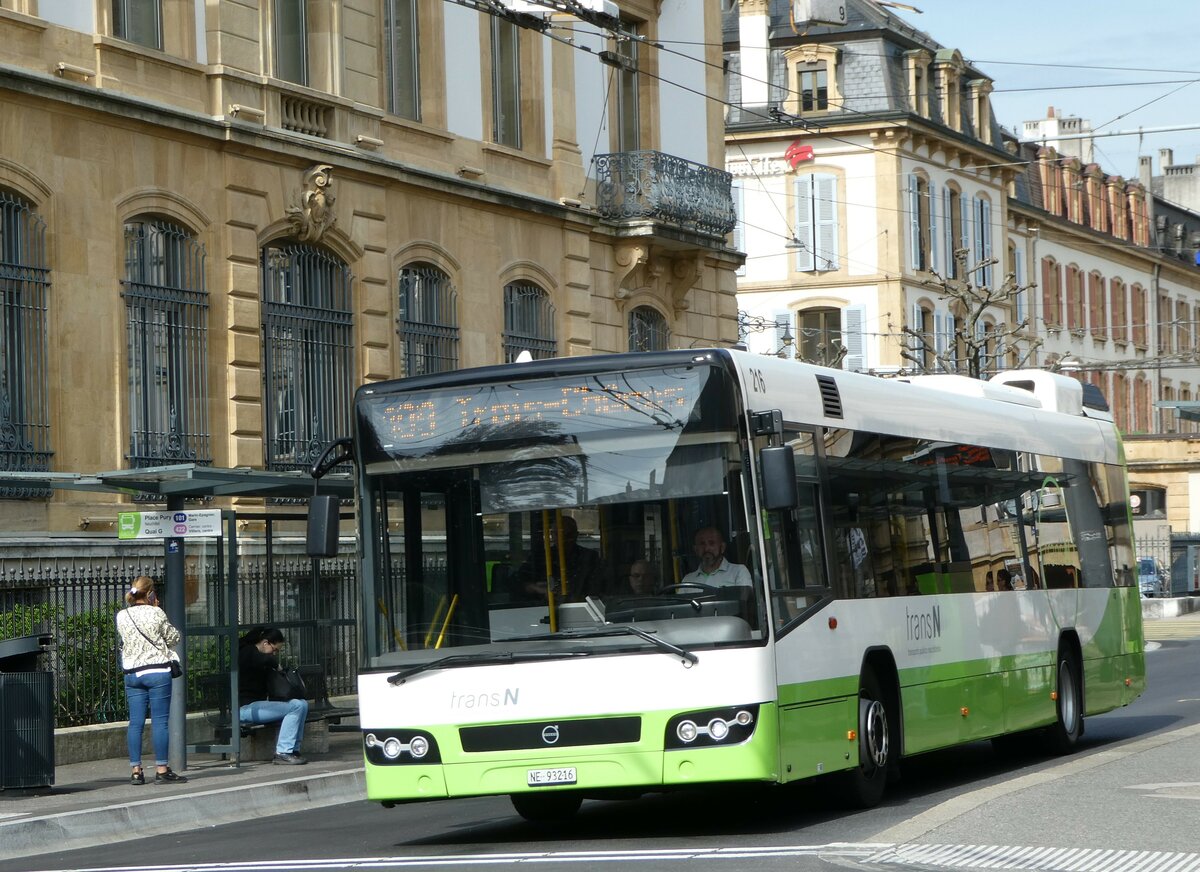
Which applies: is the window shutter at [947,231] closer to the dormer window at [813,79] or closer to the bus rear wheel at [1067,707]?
the dormer window at [813,79]

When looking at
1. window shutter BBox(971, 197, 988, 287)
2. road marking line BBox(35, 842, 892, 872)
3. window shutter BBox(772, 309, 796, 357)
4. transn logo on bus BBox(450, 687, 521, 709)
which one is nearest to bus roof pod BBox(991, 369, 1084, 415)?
transn logo on bus BBox(450, 687, 521, 709)

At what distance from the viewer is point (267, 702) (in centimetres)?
1736

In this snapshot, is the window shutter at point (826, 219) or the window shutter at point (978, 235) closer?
the window shutter at point (826, 219)

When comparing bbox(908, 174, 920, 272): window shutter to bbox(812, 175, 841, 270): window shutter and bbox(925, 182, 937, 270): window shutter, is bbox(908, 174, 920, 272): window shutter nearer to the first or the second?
bbox(925, 182, 937, 270): window shutter

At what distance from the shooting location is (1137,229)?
Answer: 74250 millimetres

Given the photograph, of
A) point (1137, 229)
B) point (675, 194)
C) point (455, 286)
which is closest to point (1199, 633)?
point (675, 194)

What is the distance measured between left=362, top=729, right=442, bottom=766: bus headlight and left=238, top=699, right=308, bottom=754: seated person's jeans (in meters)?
5.47

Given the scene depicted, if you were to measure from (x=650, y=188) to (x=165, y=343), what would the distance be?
9955 mm

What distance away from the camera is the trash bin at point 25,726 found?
14.9 m

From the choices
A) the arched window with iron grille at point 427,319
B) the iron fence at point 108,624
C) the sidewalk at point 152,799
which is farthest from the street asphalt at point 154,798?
the arched window with iron grille at point 427,319

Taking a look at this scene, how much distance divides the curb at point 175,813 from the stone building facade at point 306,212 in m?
5.76

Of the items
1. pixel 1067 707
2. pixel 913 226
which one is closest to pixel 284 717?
pixel 1067 707

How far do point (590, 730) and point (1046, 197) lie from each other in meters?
57.3

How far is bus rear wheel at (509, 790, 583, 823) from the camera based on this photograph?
13.0 meters
